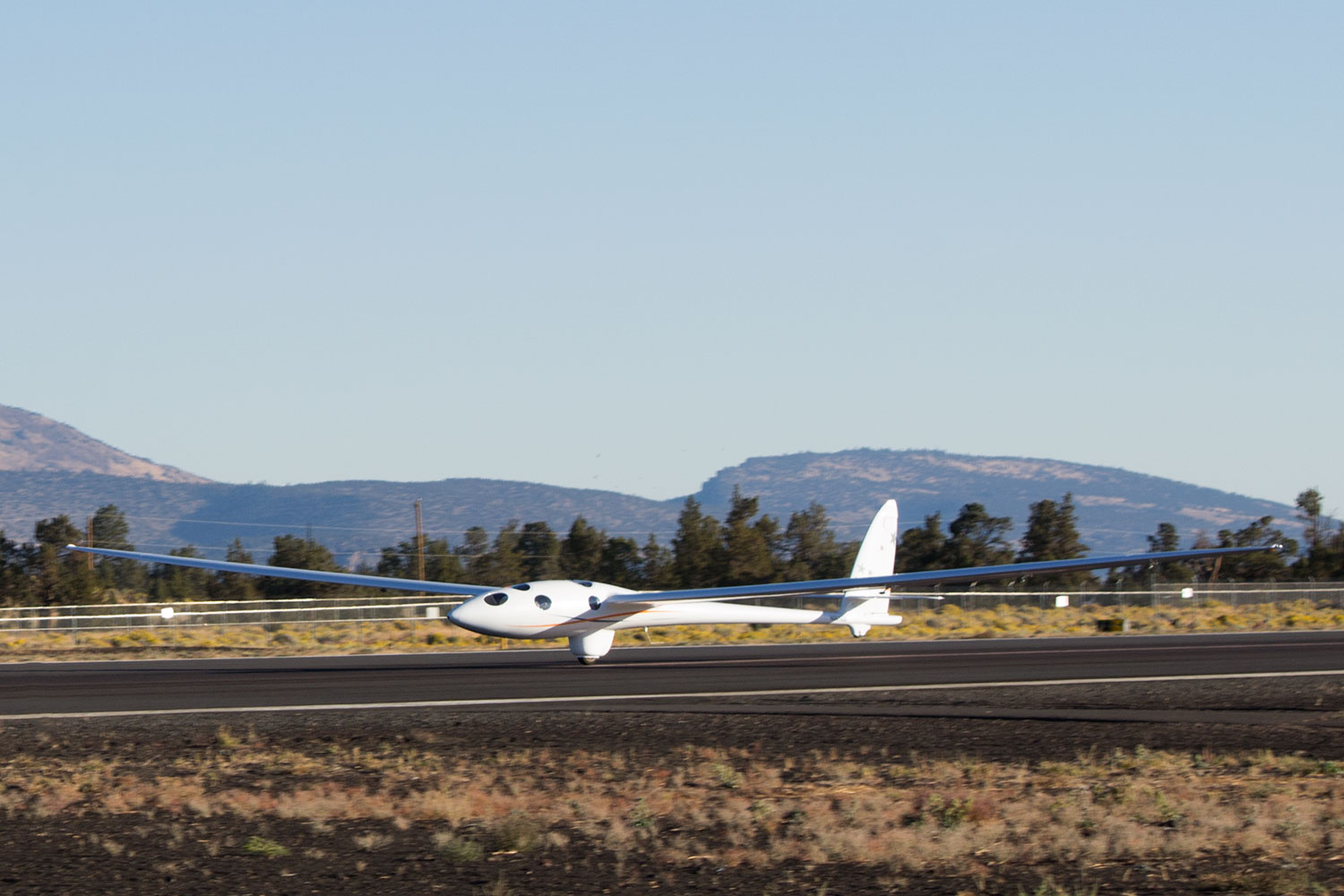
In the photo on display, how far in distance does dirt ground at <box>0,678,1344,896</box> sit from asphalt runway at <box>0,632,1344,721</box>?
1087 mm

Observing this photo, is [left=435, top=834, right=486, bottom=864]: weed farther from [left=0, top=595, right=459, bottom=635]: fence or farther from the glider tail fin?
[left=0, top=595, right=459, bottom=635]: fence

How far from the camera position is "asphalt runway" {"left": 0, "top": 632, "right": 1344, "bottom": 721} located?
2378 centimetres

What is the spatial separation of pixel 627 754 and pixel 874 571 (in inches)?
1106

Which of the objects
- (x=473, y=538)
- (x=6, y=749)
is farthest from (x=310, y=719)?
(x=473, y=538)

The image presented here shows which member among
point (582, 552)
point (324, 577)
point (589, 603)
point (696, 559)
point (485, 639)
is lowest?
point (485, 639)

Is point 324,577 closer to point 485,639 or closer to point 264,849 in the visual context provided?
point 485,639

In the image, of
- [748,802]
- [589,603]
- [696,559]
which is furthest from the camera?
[696,559]

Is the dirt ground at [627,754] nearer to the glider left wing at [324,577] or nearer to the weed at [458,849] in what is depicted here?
the weed at [458,849]

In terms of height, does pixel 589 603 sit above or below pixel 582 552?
below

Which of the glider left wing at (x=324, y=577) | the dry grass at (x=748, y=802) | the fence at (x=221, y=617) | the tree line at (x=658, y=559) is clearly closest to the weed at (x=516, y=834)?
the dry grass at (x=748, y=802)

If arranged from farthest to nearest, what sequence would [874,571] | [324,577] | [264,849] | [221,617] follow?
1. [221,617]
2. [874,571]
3. [324,577]
4. [264,849]

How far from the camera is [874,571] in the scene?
44125 millimetres

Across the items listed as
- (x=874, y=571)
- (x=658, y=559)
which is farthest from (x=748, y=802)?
(x=658, y=559)

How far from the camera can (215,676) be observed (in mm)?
31484
